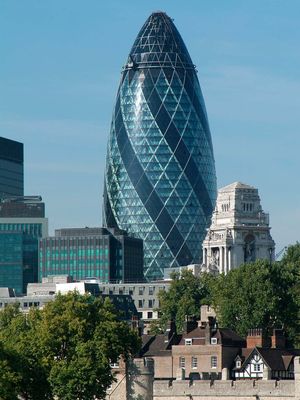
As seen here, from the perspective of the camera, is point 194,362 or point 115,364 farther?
point 194,362

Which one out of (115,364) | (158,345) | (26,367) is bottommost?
(26,367)

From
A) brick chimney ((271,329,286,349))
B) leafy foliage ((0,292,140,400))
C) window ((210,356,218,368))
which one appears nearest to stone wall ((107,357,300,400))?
leafy foliage ((0,292,140,400))

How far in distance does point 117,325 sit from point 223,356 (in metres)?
13.9

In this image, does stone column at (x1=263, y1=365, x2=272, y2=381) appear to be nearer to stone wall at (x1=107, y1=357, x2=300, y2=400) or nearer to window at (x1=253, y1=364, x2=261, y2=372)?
window at (x1=253, y1=364, x2=261, y2=372)

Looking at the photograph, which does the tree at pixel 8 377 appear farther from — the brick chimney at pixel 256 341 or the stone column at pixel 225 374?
the brick chimney at pixel 256 341

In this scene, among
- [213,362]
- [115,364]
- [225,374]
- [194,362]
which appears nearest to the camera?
[115,364]

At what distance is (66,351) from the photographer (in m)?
147

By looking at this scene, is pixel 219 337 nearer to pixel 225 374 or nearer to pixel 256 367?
pixel 256 367

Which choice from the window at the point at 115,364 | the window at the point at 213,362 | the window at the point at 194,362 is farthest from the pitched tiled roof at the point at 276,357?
the window at the point at 115,364

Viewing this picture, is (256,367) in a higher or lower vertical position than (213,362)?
lower

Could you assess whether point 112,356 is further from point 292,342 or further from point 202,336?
point 292,342

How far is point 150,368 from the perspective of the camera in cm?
14100

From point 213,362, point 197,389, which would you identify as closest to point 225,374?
point 213,362

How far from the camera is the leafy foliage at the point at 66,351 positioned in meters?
137
